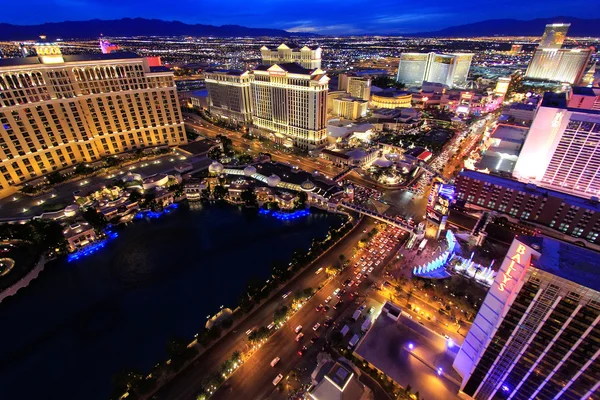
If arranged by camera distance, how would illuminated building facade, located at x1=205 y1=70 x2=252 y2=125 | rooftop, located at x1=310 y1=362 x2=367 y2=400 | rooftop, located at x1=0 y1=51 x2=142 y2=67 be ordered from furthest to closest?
illuminated building facade, located at x1=205 y1=70 x2=252 y2=125 < rooftop, located at x1=0 y1=51 x2=142 y2=67 < rooftop, located at x1=310 y1=362 x2=367 y2=400

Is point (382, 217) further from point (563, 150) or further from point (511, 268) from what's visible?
point (563, 150)

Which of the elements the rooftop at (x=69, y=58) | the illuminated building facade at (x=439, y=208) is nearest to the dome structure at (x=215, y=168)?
the rooftop at (x=69, y=58)

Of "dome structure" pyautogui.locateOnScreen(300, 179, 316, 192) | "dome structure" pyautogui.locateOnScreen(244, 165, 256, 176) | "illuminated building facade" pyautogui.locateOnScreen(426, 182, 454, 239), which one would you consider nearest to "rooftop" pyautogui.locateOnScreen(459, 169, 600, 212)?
"illuminated building facade" pyautogui.locateOnScreen(426, 182, 454, 239)

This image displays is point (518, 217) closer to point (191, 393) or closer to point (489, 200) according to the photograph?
point (489, 200)

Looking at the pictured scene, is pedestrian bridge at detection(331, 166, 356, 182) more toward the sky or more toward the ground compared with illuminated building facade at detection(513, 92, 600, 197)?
more toward the ground

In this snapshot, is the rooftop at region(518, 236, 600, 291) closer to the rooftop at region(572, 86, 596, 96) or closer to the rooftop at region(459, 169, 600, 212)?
the rooftop at region(459, 169, 600, 212)

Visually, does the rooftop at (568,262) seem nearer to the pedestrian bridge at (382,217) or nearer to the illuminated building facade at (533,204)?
the pedestrian bridge at (382,217)
